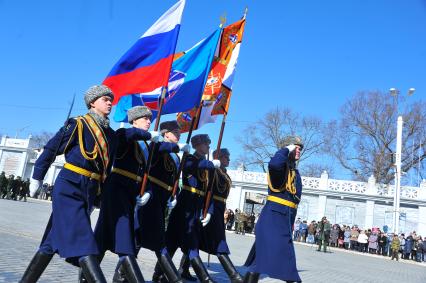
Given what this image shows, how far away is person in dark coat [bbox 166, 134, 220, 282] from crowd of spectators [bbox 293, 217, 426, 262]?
58.7 ft

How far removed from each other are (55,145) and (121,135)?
82 centimetres

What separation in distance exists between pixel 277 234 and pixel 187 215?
174 cm

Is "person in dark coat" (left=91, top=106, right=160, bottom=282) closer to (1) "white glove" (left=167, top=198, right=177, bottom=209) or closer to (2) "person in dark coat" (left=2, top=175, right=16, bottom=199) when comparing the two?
(1) "white glove" (left=167, top=198, right=177, bottom=209)

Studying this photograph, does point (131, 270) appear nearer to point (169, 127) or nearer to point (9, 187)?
point (169, 127)

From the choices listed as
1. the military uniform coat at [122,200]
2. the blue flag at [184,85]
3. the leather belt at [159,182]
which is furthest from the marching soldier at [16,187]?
the military uniform coat at [122,200]

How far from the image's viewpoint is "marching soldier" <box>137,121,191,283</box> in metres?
5.36

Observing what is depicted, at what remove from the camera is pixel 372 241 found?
27609 millimetres

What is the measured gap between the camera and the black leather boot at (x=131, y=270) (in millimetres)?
4441

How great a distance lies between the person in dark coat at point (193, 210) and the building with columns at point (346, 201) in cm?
2848

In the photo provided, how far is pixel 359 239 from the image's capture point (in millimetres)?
28141

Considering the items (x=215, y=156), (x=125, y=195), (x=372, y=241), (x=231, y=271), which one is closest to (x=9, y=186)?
(x=372, y=241)

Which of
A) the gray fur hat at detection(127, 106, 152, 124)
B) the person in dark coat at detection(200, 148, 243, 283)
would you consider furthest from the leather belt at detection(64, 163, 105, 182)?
the person in dark coat at detection(200, 148, 243, 283)

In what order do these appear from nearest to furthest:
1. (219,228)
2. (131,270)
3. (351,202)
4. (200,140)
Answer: (131,270), (200,140), (219,228), (351,202)

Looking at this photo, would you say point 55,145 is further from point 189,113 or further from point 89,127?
point 189,113
